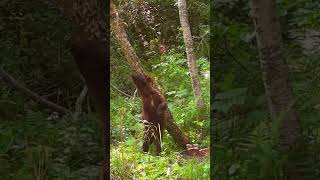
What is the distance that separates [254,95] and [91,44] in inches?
52.4

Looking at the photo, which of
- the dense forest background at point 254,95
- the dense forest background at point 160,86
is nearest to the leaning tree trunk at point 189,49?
the dense forest background at point 160,86

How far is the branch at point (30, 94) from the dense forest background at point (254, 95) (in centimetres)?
182

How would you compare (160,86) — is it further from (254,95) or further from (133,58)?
(254,95)

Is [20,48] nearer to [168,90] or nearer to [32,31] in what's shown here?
[32,31]

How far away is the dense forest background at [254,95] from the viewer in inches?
125

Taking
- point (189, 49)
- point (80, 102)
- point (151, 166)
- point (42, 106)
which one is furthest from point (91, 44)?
point (189, 49)

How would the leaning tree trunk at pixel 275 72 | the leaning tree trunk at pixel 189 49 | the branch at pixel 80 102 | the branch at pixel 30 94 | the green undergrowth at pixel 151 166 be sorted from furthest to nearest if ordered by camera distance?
the leaning tree trunk at pixel 189 49, the branch at pixel 30 94, the branch at pixel 80 102, the green undergrowth at pixel 151 166, the leaning tree trunk at pixel 275 72

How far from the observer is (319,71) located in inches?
152

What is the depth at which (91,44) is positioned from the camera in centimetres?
417

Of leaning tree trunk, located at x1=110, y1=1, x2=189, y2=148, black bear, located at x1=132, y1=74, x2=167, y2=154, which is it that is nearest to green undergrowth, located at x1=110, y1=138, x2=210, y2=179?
black bear, located at x1=132, y1=74, x2=167, y2=154

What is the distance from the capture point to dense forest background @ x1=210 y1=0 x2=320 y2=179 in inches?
125

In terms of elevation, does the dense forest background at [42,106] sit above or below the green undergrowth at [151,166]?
above

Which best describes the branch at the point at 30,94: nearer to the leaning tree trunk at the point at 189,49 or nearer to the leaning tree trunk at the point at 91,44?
the leaning tree trunk at the point at 91,44

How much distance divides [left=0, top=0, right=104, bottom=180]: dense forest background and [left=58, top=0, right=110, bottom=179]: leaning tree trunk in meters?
0.49
